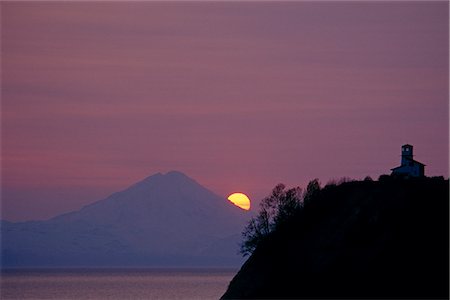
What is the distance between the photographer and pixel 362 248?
91750 millimetres

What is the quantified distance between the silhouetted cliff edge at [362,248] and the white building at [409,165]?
16.1 metres

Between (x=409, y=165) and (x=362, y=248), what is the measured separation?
93.0 feet

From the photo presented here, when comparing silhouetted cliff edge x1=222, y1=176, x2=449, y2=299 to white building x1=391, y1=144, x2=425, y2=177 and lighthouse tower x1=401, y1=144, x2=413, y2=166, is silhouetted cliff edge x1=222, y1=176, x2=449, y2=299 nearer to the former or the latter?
white building x1=391, y1=144, x2=425, y2=177

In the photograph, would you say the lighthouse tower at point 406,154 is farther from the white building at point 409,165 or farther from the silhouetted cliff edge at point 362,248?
the silhouetted cliff edge at point 362,248

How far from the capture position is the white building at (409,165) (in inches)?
4615

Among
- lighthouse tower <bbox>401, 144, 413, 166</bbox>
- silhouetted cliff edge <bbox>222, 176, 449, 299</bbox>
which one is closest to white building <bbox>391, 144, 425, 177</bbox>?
lighthouse tower <bbox>401, 144, 413, 166</bbox>

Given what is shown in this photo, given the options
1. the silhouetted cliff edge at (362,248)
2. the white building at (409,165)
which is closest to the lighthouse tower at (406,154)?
the white building at (409,165)

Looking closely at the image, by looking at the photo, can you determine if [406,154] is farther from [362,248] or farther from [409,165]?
[362,248]

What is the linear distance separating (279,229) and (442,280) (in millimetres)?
22024

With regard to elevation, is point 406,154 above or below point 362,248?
above

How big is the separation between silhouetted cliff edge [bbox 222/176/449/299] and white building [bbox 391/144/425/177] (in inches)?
633

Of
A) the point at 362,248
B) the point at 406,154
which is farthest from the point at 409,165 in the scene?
the point at 362,248

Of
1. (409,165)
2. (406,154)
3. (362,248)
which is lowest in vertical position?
(362,248)

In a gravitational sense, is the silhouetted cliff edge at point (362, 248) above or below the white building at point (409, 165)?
below
